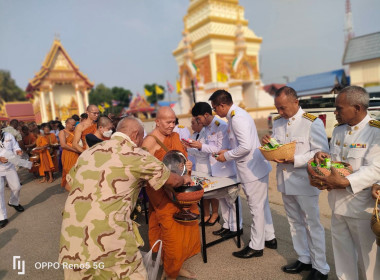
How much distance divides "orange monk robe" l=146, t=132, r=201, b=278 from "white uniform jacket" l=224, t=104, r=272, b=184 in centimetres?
82

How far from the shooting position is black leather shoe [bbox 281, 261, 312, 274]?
9.29ft

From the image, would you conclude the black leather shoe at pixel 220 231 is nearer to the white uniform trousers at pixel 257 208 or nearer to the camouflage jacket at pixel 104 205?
the white uniform trousers at pixel 257 208

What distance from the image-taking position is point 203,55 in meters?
26.2

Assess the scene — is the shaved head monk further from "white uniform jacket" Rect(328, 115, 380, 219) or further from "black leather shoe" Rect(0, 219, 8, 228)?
"white uniform jacket" Rect(328, 115, 380, 219)

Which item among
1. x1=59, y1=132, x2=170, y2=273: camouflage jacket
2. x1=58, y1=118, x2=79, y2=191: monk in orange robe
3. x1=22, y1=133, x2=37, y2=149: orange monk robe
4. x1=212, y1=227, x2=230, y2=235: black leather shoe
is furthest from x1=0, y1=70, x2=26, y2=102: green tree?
x1=59, y1=132, x2=170, y2=273: camouflage jacket

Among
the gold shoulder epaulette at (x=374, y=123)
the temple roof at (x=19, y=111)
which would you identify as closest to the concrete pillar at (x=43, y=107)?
the temple roof at (x=19, y=111)

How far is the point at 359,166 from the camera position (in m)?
2.15

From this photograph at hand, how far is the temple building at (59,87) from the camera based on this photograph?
2262 centimetres

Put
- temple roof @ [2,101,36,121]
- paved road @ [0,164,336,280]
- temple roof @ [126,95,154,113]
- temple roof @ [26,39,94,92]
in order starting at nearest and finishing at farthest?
1. paved road @ [0,164,336,280]
2. temple roof @ [26,39,94,92]
3. temple roof @ [2,101,36,121]
4. temple roof @ [126,95,154,113]

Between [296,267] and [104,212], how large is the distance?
2.28 metres

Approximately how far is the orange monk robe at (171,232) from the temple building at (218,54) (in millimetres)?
22516

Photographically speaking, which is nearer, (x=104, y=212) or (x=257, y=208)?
(x=104, y=212)

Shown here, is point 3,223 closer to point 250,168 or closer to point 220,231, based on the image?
point 220,231

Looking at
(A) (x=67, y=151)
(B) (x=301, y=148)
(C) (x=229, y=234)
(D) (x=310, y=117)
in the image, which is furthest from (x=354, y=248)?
(A) (x=67, y=151)
